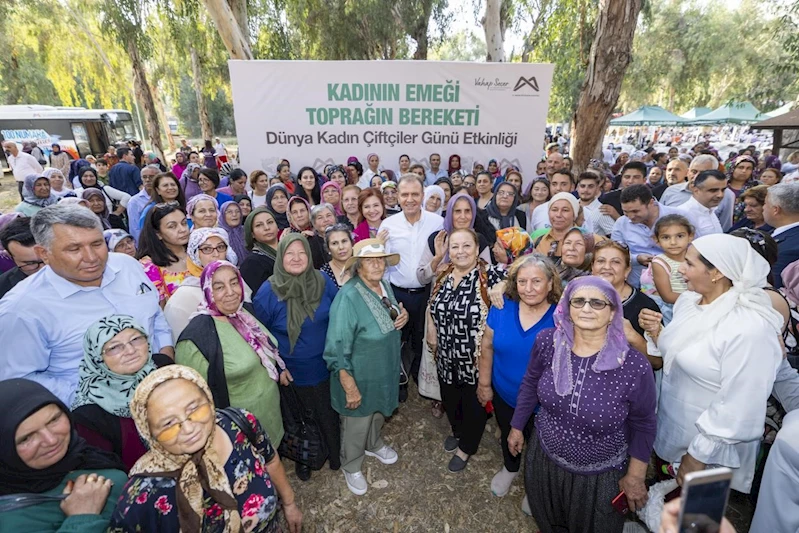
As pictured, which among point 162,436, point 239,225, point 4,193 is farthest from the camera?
point 4,193

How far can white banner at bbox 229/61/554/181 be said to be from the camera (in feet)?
24.5

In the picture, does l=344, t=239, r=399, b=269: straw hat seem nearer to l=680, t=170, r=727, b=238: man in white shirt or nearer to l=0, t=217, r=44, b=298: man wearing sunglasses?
l=0, t=217, r=44, b=298: man wearing sunglasses

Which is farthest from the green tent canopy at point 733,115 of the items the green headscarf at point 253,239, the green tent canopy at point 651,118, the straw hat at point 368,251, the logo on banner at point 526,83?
the green headscarf at point 253,239

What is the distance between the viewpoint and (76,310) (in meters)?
2.25

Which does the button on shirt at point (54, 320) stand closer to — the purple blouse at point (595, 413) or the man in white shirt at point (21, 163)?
the purple blouse at point (595, 413)

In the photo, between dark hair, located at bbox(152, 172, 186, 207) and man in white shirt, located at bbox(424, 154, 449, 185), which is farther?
man in white shirt, located at bbox(424, 154, 449, 185)

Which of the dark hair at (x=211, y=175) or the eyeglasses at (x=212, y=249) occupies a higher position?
the dark hair at (x=211, y=175)

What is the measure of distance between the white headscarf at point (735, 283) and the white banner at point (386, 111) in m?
6.64

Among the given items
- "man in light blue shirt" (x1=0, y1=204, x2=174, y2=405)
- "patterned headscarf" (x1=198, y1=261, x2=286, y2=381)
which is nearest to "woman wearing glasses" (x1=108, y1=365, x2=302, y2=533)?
"patterned headscarf" (x1=198, y1=261, x2=286, y2=381)

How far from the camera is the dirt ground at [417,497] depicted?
2.77 m

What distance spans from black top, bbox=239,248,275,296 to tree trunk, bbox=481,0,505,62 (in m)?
9.16

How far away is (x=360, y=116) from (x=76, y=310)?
6.52m

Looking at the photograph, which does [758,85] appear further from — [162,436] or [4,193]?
[4,193]

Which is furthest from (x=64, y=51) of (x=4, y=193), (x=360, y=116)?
(x=360, y=116)
